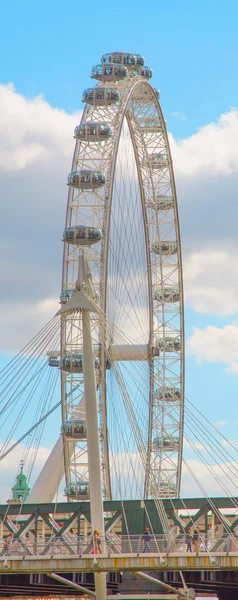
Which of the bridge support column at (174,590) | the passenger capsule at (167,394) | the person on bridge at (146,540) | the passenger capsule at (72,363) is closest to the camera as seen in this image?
the person on bridge at (146,540)

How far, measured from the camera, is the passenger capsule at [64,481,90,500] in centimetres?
8875

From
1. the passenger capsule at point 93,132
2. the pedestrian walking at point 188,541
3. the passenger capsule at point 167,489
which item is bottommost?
the pedestrian walking at point 188,541

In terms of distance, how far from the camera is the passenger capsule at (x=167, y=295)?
106812 mm

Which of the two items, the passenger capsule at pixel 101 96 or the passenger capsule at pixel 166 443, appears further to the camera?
the passenger capsule at pixel 166 443

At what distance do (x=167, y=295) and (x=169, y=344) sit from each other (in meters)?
3.59

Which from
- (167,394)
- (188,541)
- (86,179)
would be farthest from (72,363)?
(188,541)

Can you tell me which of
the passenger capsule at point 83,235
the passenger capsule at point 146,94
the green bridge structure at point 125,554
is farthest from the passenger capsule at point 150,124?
the green bridge structure at point 125,554

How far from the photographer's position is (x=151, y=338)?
103 m

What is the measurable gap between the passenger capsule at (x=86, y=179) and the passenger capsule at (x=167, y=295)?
17576mm

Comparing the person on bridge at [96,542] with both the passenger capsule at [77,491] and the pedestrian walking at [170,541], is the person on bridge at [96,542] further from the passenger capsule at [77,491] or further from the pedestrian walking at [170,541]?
the passenger capsule at [77,491]

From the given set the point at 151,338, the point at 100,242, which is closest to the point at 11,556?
the point at 100,242

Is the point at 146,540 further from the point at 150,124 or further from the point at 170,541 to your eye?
the point at 150,124

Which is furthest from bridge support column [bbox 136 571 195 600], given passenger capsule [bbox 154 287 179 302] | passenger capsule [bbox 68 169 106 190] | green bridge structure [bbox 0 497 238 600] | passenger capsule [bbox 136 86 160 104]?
passenger capsule [bbox 136 86 160 104]

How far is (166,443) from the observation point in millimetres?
104500
